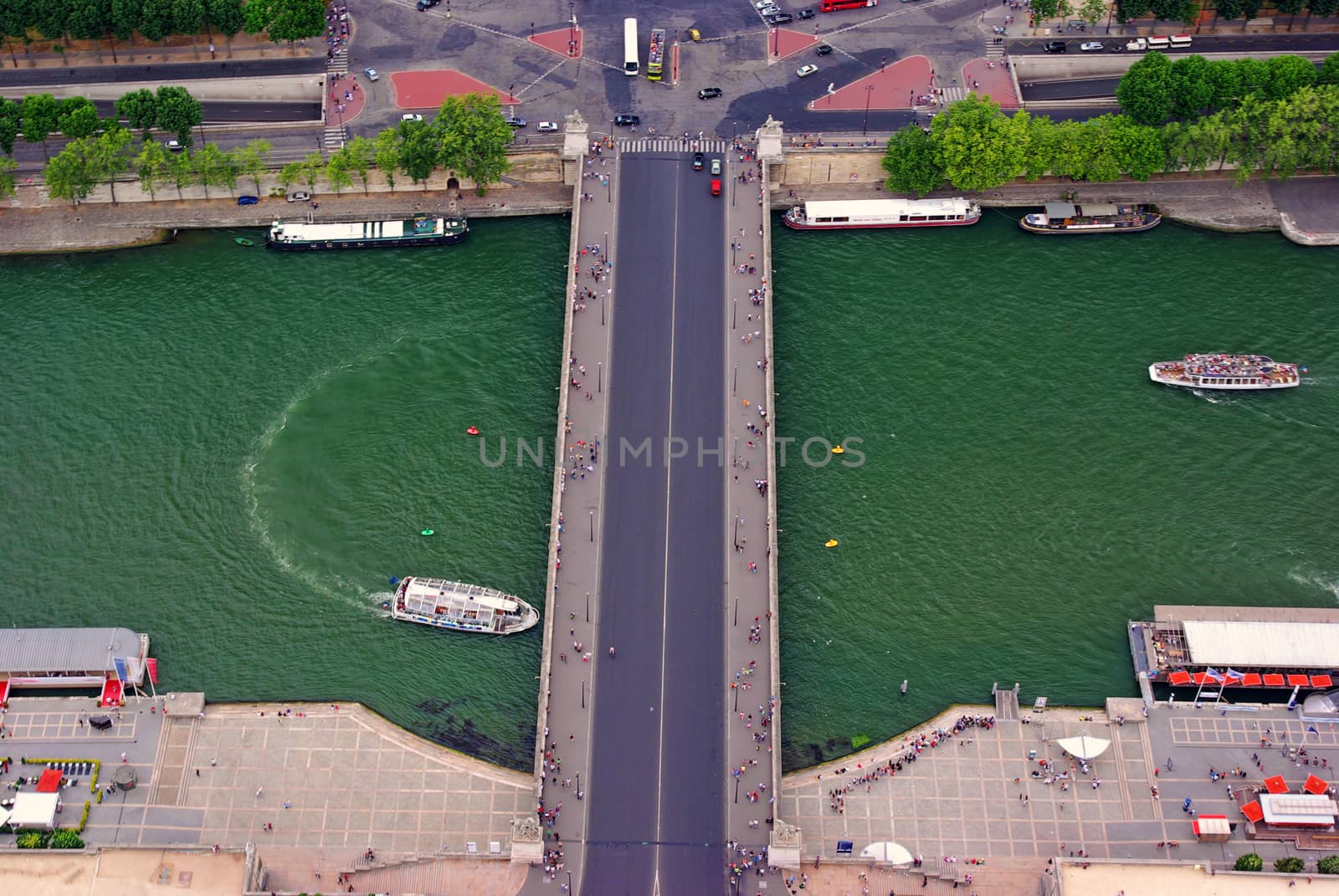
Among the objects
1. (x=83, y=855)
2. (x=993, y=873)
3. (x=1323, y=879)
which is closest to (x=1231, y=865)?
(x=1323, y=879)

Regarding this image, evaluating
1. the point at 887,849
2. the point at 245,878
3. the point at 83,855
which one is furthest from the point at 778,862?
the point at 83,855

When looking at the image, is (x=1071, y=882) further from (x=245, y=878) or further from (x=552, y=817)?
(x=245, y=878)

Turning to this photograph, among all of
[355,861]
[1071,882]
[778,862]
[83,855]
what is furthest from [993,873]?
[83,855]

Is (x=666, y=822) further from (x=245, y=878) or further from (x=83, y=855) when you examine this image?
(x=83, y=855)

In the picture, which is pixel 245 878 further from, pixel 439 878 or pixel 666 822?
pixel 666 822
